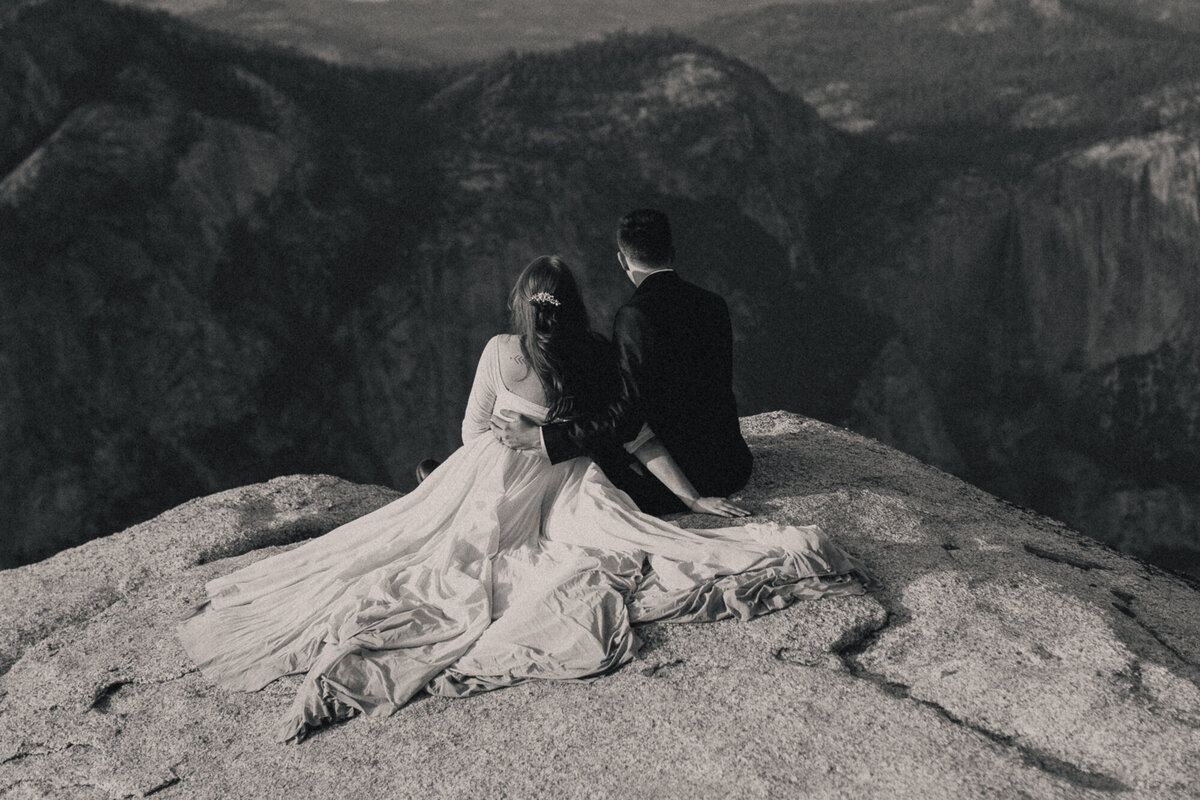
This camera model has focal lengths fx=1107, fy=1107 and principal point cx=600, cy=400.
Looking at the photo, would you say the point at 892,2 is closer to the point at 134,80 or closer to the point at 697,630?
the point at 134,80

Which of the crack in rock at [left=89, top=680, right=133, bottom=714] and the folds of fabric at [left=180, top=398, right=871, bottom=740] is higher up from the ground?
the folds of fabric at [left=180, top=398, right=871, bottom=740]

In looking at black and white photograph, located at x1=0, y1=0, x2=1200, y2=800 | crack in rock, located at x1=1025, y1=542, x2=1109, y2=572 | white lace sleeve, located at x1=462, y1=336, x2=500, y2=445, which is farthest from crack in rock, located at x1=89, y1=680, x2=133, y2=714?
crack in rock, located at x1=1025, y1=542, x2=1109, y2=572

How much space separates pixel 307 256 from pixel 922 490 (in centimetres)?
1706

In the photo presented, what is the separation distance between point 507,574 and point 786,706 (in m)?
1.57

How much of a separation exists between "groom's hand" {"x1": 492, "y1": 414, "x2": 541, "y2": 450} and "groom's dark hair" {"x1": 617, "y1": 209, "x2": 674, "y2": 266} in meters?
1.06

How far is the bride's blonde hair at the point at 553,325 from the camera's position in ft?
17.3

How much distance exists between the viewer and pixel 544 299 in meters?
5.25

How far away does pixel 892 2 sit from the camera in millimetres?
53375

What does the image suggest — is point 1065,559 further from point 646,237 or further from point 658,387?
point 646,237

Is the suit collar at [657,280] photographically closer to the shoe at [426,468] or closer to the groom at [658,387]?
the groom at [658,387]

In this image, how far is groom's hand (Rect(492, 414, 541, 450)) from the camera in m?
5.54

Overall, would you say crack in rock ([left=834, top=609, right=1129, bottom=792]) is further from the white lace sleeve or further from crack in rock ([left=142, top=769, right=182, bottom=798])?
crack in rock ([left=142, top=769, right=182, bottom=798])

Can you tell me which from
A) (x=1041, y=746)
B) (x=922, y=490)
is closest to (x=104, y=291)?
(x=922, y=490)

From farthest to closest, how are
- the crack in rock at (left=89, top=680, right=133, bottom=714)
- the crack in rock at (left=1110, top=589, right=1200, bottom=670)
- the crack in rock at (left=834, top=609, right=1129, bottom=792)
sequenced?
the crack in rock at (left=89, top=680, right=133, bottom=714), the crack in rock at (left=1110, top=589, right=1200, bottom=670), the crack in rock at (left=834, top=609, right=1129, bottom=792)
